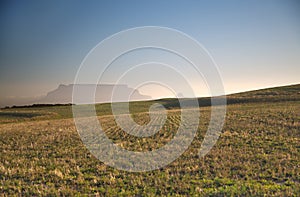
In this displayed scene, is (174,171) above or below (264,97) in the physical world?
below

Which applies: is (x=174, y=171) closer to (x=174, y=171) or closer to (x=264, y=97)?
(x=174, y=171)

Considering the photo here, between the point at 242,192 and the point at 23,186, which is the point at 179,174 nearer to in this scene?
the point at 242,192

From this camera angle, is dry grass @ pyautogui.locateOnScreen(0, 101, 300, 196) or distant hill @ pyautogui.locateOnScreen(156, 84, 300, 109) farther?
distant hill @ pyautogui.locateOnScreen(156, 84, 300, 109)

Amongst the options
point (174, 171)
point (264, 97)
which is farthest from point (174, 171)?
point (264, 97)

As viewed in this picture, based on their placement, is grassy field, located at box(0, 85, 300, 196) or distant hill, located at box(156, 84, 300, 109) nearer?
grassy field, located at box(0, 85, 300, 196)

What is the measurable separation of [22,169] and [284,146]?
16.2 meters

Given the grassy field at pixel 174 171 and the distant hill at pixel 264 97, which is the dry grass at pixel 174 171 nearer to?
→ the grassy field at pixel 174 171

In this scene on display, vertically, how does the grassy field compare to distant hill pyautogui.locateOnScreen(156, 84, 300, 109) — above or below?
A: below

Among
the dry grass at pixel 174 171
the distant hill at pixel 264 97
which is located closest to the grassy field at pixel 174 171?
the dry grass at pixel 174 171

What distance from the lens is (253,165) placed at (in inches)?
559

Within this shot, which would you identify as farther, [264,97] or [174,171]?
[264,97]

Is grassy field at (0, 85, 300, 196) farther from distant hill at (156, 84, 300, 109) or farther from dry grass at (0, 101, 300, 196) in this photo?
distant hill at (156, 84, 300, 109)

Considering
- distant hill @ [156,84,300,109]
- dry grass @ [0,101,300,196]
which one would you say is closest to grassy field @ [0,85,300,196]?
A: dry grass @ [0,101,300,196]

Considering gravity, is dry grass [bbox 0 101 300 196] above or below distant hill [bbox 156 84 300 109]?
below
